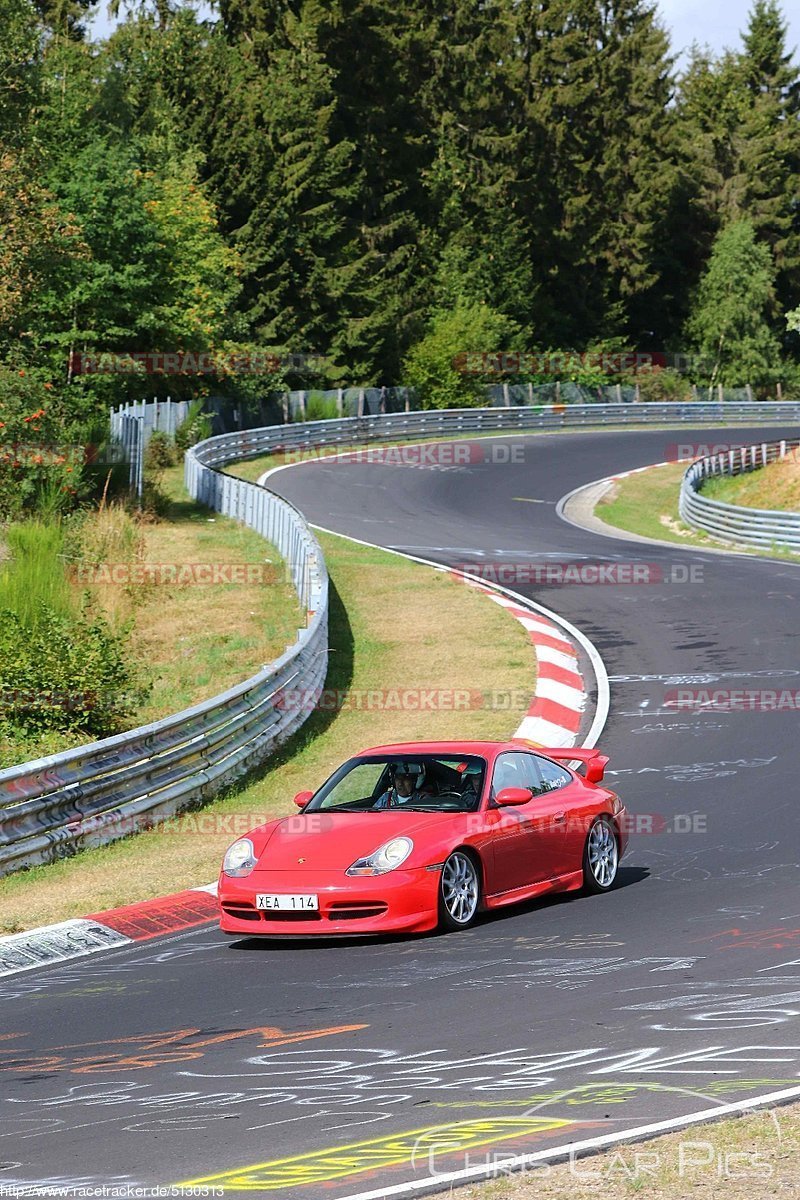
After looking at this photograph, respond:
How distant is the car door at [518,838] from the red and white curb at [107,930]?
88.7 inches

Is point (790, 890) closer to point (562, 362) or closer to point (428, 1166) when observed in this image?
point (428, 1166)

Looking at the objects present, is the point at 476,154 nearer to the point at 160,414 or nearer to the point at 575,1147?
the point at 160,414

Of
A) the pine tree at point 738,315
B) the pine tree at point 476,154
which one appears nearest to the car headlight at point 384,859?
the pine tree at point 476,154

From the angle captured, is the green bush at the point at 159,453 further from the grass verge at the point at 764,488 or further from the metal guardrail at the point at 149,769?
the metal guardrail at the point at 149,769

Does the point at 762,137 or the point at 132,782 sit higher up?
the point at 762,137

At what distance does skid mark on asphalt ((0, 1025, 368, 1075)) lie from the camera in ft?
23.9

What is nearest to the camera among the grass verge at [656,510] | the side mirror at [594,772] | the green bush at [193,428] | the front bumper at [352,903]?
the front bumper at [352,903]

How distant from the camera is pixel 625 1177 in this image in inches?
206

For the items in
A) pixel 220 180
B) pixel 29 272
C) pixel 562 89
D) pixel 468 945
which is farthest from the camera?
pixel 562 89

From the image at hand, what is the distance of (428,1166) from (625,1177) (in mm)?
680

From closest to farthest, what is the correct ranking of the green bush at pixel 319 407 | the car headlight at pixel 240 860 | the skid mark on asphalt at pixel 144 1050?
the skid mark on asphalt at pixel 144 1050, the car headlight at pixel 240 860, the green bush at pixel 319 407

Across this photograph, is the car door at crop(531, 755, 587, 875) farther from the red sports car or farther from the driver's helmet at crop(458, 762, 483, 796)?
the driver's helmet at crop(458, 762, 483, 796)

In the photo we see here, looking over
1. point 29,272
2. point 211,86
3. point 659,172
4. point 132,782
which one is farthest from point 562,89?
point 132,782

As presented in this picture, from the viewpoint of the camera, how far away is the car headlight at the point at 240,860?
1051 centimetres
